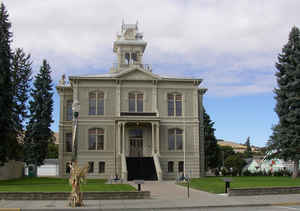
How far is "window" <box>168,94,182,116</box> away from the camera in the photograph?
46.6 m

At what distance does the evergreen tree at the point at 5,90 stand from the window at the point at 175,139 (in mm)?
17676

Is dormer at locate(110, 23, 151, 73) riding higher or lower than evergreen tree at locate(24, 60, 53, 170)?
higher

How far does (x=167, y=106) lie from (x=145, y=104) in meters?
2.56

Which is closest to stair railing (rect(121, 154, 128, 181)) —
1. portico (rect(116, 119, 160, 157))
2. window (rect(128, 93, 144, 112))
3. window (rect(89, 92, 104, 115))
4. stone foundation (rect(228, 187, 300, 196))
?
portico (rect(116, 119, 160, 157))

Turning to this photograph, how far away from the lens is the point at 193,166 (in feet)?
150

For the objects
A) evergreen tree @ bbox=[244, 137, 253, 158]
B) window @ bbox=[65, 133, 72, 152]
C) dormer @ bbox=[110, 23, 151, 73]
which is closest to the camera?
window @ bbox=[65, 133, 72, 152]

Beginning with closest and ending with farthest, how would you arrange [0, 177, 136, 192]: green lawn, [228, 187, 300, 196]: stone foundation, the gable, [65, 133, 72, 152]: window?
[228, 187, 300, 196]: stone foundation < [0, 177, 136, 192]: green lawn < the gable < [65, 133, 72, 152]: window

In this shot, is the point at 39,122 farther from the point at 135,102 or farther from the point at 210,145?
the point at 210,145

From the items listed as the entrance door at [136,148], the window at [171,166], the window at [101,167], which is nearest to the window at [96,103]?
the entrance door at [136,148]

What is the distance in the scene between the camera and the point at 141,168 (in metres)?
42.6

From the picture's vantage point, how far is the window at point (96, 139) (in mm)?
45156

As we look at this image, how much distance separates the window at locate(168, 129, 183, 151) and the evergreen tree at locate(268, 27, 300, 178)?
994cm

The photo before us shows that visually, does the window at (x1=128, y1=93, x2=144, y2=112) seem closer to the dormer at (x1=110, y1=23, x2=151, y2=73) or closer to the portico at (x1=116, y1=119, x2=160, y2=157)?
the portico at (x1=116, y1=119, x2=160, y2=157)

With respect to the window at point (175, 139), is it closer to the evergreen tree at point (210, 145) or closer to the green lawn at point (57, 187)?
the green lawn at point (57, 187)
